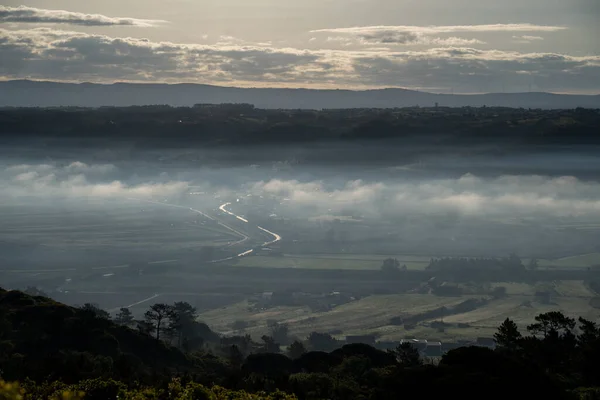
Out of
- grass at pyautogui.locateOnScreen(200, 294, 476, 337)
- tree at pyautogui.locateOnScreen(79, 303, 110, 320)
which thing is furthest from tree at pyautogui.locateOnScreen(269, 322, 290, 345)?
tree at pyautogui.locateOnScreen(79, 303, 110, 320)

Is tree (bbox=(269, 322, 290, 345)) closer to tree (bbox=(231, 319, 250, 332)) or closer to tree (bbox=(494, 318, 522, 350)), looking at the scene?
tree (bbox=(231, 319, 250, 332))

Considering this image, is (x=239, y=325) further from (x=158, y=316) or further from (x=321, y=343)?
(x=158, y=316)

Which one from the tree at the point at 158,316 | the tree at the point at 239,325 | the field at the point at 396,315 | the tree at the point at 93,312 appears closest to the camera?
the tree at the point at 93,312

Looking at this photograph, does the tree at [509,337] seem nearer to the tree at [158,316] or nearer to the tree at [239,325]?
the tree at [158,316]

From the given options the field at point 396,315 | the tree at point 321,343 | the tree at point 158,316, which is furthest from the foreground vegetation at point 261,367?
the field at point 396,315

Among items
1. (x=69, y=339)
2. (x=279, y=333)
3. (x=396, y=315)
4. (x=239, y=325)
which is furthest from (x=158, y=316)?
(x=396, y=315)

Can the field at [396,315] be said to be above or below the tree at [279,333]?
below

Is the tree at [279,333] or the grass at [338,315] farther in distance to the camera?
the grass at [338,315]

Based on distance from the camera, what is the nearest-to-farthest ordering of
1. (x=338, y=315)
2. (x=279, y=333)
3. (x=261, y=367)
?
(x=261, y=367)
(x=279, y=333)
(x=338, y=315)
